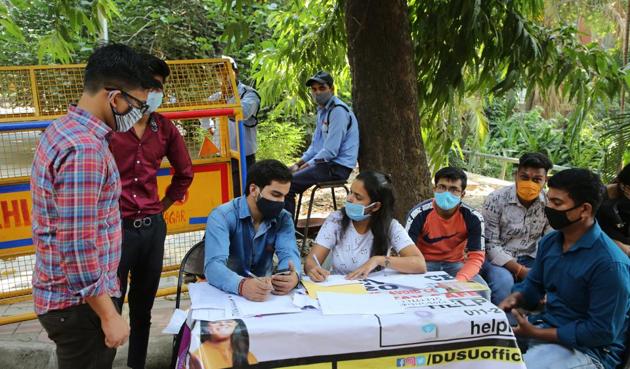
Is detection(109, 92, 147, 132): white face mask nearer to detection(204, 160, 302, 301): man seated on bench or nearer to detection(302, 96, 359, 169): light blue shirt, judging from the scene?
detection(204, 160, 302, 301): man seated on bench

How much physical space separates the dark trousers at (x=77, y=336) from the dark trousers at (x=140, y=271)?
0.64 m

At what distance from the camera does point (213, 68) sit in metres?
3.85

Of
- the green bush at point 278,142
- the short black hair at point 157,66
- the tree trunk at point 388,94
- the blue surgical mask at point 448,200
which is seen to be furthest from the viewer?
the green bush at point 278,142

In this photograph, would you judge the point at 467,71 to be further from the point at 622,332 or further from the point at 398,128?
the point at 622,332

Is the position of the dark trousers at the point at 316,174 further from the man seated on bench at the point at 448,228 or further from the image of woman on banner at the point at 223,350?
the image of woman on banner at the point at 223,350

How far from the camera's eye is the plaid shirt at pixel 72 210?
1.57 meters

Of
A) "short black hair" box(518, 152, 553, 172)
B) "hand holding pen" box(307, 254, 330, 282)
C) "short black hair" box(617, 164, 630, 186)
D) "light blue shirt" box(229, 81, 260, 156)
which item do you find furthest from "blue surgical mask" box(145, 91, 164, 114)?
"short black hair" box(617, 164, 630, 186)

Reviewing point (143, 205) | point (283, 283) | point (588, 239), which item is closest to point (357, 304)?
point (283, 283)

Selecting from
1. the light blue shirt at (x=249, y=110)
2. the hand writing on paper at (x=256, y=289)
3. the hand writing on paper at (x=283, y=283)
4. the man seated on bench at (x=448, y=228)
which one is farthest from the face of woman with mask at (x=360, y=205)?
the light blue shirt at (x=249, y=110)

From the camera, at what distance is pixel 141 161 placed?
2.58 metres

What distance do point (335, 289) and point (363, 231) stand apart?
0.71 meters

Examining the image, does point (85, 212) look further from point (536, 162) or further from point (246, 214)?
point (536, 162)

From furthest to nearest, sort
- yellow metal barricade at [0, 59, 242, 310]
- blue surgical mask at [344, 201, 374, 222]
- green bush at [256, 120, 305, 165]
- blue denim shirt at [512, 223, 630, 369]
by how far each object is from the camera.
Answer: green bush at [256, 120, 305, 165]
yellow metal barricade at [0, 59, 242, 310]
blue surgical mask at [344, 201, 374, 222]
blue denim shirt at [512, 223, 630, 369]

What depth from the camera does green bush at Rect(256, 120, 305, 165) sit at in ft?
29.3
